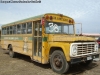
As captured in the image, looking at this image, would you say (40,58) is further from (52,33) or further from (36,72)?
(52,33)

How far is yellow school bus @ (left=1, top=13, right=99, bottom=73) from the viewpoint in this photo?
19.0 feet

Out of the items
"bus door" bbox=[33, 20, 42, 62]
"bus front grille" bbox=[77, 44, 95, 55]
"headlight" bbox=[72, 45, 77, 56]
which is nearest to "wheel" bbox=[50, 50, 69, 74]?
"headlight" bbox=[72, 45, 77, 56]

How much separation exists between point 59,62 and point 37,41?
1771 millimetres

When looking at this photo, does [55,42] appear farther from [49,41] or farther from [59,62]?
[59,62]

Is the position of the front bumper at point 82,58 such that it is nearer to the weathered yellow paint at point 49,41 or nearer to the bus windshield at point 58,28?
the weathered yellow paint at point 49,41

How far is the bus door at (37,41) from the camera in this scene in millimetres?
7157

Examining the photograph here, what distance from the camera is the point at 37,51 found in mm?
7379

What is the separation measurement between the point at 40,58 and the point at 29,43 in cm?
136

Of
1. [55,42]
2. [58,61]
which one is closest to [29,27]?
[55,42]

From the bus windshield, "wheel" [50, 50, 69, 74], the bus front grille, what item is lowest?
"wheel" [50, 50, 69, 74]

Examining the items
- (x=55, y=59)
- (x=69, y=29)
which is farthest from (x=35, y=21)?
(x=55, y=59)

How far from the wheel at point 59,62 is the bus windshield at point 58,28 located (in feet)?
3.85

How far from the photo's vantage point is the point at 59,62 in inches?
243

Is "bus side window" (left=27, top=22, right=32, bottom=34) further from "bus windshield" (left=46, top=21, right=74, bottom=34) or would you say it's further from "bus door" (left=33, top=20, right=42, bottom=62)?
"bus windshield" (left=46, top=21, right=74, bottom=34)
